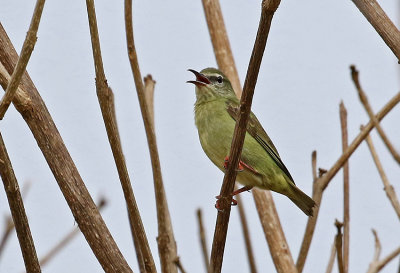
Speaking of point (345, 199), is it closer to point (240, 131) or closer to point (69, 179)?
point (240, 131)

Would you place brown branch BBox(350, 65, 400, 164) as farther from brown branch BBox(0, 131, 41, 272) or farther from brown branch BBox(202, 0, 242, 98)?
brown branch BBox(0, 131, 41, 272)

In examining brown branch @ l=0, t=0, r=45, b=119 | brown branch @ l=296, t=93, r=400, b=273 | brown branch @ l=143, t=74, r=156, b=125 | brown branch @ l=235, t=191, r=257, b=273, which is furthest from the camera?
brown branch @ l=143, t=74, r=156, b=125

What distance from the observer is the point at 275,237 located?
3877 mm

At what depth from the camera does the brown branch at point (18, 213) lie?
239 centimetres

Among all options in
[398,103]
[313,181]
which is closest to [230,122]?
[313,181]

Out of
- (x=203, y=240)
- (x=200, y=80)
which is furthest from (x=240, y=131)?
(x=200, y=80)

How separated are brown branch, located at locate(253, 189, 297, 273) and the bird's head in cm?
143

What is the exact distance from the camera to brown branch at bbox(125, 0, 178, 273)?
3.22 metres

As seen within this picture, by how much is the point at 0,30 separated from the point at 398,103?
2.25 metres

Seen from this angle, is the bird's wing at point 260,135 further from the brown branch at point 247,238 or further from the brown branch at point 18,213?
the brown branch at point 18,213

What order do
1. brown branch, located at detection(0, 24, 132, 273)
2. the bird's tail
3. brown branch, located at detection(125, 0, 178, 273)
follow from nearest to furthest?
brown branch, located at detection(0, 24, 132, 273) → brown branch, located at detection(125, 0, 178, 273) → the bird's tail

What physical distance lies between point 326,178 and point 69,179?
179 centimetres

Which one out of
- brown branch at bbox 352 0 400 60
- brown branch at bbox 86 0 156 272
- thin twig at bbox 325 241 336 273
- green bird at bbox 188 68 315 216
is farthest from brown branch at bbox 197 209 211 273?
green bird at bbox 188 68 315 216

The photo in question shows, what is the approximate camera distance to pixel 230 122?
527 cm
